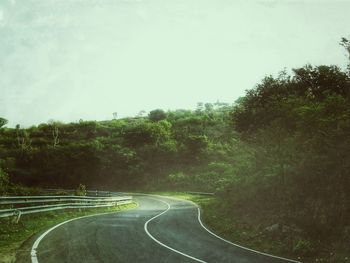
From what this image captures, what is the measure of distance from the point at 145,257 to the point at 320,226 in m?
8.43

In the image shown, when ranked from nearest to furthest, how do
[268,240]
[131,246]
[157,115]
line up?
[131,246] < [268,240] < [157,115]

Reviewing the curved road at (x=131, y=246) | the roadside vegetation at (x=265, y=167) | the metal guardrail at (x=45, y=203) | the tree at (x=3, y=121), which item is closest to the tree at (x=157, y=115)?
the roadside vegetation at (x=265, y=167)

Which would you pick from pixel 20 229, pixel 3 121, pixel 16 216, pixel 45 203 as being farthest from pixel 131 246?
pixel 3 121

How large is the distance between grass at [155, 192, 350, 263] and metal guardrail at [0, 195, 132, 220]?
361 inches

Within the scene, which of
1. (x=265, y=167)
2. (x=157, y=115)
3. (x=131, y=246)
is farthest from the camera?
(x=157, y=115)

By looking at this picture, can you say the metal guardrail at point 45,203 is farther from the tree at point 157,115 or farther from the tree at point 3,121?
the tree at point 157,115

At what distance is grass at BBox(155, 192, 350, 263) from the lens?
1358 centimetres

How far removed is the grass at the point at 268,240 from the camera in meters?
13.6

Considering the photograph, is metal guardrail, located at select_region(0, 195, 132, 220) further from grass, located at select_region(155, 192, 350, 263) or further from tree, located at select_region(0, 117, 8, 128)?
tree, located at select_region(0, 117, 8, 128)

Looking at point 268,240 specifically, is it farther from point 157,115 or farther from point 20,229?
point 157,115

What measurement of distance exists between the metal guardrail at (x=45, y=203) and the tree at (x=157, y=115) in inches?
3072

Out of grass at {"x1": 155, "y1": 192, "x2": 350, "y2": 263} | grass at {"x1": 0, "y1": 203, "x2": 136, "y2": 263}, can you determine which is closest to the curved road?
grass at {"x1": 0, "y1": 203, "x2": 136, "y2": 263}

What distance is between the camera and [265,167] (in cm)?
2725

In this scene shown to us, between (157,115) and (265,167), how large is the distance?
3569 inches
